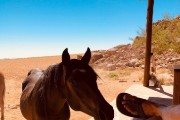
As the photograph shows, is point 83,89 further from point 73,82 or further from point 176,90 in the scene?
point 176,90

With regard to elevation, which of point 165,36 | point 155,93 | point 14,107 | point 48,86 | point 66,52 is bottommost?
point 14,107

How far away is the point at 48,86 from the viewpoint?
130 inches

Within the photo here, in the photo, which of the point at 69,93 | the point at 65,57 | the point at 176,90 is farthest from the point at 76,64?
the point at 176,90

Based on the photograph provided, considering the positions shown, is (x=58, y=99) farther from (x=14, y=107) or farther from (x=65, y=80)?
(x=14, y=107)

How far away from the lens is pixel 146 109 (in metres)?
2.81

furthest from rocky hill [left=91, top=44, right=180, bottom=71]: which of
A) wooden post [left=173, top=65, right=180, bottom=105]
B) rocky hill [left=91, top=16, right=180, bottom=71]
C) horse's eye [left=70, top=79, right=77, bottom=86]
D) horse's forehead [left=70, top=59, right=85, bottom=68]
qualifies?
horse's eye [left=70, top=79, right=77, bottom=86]

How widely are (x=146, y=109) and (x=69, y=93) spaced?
74 cm

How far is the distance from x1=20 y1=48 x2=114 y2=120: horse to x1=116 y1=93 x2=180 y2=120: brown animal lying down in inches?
15.0

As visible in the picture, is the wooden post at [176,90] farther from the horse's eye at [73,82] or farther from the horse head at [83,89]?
the horse's eye at [73,82]

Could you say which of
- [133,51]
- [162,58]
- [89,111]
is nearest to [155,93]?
[89,111]

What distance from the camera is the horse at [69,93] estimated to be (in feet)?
8.64

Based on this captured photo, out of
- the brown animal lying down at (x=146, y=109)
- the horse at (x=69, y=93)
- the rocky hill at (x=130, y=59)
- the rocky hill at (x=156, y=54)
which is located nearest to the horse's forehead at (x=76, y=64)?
the horse at (x=69, y=93)

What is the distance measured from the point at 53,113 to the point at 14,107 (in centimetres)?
738

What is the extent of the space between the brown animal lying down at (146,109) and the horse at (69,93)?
381 mm
